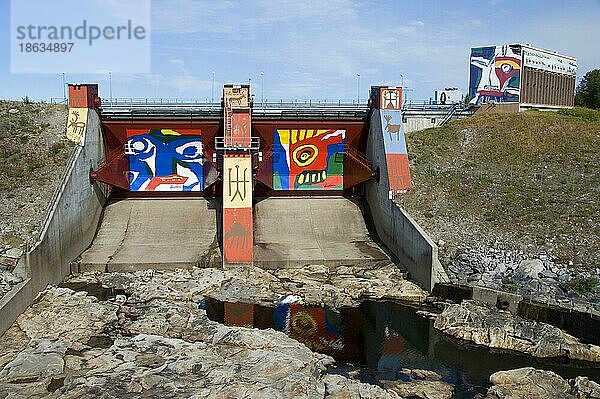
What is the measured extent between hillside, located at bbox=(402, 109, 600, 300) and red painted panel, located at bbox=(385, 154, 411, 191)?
585 mm

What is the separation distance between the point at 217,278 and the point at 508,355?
1002 centimetres

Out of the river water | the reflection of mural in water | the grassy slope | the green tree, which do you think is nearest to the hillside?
the grassy slope

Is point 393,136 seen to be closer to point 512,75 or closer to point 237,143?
point 237,143

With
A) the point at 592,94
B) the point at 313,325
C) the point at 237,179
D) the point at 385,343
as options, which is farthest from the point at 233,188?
the point at 592,94

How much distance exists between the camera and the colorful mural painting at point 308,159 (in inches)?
1055

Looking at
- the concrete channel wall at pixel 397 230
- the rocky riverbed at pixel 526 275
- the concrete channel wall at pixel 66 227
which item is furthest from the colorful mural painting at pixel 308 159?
the concrete channel wall at pixel 66 227

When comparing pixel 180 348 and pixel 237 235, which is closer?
pixel 180 348

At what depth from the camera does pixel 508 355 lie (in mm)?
15219

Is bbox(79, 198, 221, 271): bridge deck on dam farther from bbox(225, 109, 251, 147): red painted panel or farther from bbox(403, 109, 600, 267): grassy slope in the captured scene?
bbox(403, 109, 600, 267): grassy slope

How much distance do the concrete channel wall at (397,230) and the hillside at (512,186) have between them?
3.14 ft

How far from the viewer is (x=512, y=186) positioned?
950 inches

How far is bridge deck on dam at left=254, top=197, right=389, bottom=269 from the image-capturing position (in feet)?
72.5

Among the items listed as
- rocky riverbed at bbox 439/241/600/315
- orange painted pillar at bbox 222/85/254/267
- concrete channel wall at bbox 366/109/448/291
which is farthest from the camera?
orange painted pillar at bbox 222/85/254/267

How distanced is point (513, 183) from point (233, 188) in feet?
38.6
